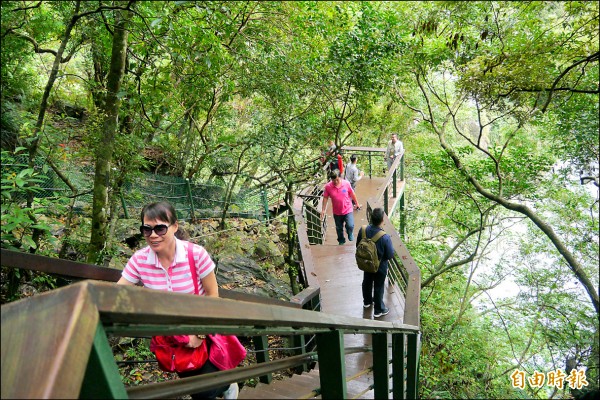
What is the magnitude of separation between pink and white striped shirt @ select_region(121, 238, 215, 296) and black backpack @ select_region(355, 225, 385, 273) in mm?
3221

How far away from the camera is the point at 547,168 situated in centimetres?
927

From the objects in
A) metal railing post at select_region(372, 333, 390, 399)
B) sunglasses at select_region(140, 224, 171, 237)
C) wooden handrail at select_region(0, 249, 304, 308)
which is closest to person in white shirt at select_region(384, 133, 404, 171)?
metal railing post at select_region(372, 333, 390, 399)

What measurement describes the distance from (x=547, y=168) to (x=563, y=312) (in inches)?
151

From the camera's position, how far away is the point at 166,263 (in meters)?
2.09

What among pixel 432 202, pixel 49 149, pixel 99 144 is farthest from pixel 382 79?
pixel 432 202

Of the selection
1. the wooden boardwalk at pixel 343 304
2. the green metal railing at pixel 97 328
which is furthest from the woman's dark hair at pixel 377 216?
the green metal railing at pixel 97 328

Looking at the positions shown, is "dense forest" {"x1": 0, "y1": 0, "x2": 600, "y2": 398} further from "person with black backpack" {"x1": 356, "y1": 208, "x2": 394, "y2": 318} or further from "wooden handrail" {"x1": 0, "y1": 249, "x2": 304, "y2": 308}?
"person with black backpack" {"x1": 356, "y1": 208, "x2": 394, "y2": 318}

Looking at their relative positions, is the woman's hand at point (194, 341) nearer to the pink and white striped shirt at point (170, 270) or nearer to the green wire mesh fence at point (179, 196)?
the pink and white striped shirt at point (170, 270)

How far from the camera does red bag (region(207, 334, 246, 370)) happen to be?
2.07 meters

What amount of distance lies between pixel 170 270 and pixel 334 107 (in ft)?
24.1

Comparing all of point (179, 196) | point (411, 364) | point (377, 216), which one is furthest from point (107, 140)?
point (179, 196)

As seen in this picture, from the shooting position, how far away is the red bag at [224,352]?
6.79 feet

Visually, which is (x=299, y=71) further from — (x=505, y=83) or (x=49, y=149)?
(x=49, y=149)

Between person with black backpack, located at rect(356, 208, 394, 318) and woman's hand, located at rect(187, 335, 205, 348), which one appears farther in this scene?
person with black backpack, located at rect(356, 208, 394, 318)
